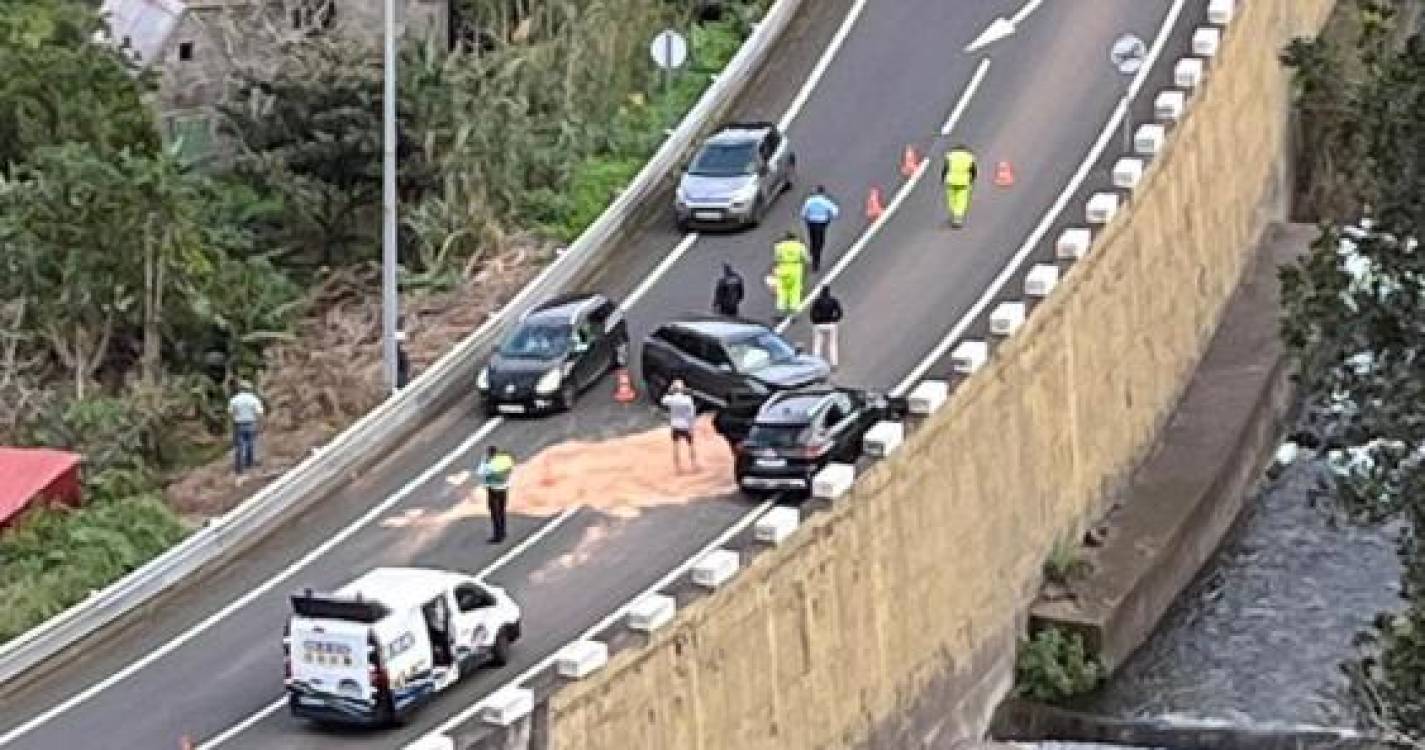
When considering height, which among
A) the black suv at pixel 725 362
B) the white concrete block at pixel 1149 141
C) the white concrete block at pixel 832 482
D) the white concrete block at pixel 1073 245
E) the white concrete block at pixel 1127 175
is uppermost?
the white concrete block at pixel 1149 141

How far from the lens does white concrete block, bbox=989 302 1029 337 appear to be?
38594 millimetres

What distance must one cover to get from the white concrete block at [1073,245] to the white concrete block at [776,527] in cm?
924

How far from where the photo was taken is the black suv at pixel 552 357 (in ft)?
121

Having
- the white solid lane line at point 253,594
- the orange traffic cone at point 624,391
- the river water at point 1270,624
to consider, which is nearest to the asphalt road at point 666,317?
the white solid lane line at point 253,594

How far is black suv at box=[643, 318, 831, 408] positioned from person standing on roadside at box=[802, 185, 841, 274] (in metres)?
3.99

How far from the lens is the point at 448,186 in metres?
44.2

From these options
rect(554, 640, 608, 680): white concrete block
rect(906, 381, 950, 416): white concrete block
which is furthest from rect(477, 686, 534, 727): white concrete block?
rect(906, 381, 950, 416): white concrete block

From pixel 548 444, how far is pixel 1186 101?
→ 13342mm

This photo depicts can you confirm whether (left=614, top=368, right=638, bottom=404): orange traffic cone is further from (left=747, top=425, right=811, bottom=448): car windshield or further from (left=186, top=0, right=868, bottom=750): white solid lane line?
(left=747, top=425, right=811, bottom=448): car windshield

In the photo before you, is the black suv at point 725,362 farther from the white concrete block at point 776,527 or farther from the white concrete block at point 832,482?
the white concrete block at point 776,527

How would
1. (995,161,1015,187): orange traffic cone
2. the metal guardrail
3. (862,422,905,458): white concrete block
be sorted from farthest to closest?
(995,161,1015,187): orange traffic cone
(862,422,905,458): white concrete block
the metal guardrail


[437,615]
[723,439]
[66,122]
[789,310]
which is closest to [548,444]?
[723,439]

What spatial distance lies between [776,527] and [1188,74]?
615 inches

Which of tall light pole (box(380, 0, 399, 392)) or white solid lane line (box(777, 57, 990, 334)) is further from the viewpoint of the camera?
white solid lane line (box(777, 57, 990, 334))
